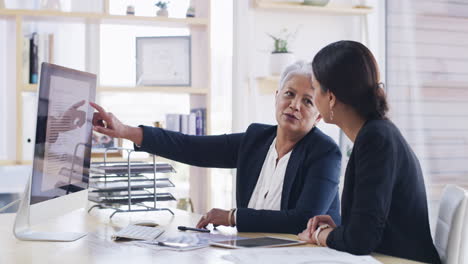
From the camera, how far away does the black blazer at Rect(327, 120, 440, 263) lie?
142cm

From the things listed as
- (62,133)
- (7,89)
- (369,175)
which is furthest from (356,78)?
(7,89)

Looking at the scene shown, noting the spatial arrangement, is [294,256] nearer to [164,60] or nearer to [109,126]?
[109,126]

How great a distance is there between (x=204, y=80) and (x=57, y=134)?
7.65ft

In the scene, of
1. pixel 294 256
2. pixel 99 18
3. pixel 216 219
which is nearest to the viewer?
pixel 294 256

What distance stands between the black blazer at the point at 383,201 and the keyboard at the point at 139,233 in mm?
525

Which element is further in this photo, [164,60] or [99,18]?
[164,60]

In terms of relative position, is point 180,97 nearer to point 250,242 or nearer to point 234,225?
point 234,225

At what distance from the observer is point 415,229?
1.50 m

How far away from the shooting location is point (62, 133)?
5.60ft

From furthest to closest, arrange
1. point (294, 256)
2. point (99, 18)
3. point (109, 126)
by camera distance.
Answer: point (99, 18), point (109, 126), point (294, 256)

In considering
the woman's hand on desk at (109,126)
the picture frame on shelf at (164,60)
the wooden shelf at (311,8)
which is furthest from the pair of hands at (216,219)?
the wooden shelf at (311,8)

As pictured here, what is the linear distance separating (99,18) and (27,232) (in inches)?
87.8

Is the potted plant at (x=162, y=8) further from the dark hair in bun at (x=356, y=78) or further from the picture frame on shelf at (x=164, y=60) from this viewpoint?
the dark hair in bun at (x=356, y=78)

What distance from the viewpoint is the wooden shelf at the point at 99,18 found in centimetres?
353
